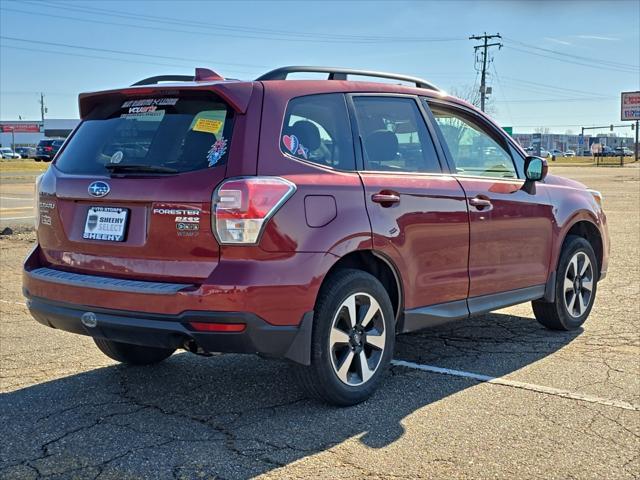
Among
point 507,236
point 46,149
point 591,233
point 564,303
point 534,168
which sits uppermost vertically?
point 46,149

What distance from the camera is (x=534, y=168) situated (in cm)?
580

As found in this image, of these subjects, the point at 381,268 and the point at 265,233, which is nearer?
the point at 265,233

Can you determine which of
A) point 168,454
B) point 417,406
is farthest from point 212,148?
point 417,406

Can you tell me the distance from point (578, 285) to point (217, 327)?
379 cm

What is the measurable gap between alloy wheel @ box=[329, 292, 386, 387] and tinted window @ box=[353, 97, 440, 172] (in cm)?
85

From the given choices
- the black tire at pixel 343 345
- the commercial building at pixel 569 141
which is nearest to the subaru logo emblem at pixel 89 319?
the black tire at pixel 343 345

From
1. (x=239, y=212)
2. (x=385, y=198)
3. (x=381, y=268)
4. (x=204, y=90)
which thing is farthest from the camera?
(x=381, y=268)

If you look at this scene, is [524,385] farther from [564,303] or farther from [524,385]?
[564,303]

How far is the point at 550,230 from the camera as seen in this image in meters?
5.98

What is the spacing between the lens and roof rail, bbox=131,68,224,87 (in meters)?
4.45

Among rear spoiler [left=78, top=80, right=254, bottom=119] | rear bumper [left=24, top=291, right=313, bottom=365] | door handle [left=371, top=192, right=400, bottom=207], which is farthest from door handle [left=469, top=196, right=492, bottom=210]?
rear spoiler [left=78, top=80, right=254, bottom=119]

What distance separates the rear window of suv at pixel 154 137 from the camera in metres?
4.01

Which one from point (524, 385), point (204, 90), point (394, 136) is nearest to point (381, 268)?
point (394, 136)

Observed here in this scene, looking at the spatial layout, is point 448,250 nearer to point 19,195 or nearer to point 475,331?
point 475,331
